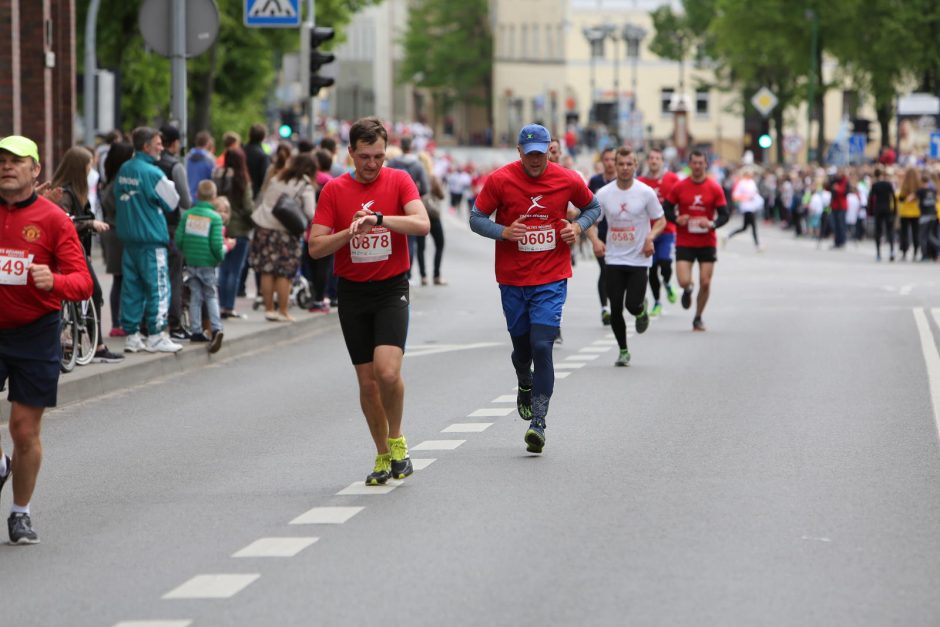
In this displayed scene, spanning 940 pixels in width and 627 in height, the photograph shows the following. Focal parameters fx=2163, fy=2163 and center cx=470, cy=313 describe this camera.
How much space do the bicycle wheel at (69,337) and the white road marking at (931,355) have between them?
20.4 ft

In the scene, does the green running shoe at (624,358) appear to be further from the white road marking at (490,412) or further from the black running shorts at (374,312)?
the black running shorts at (374,312)

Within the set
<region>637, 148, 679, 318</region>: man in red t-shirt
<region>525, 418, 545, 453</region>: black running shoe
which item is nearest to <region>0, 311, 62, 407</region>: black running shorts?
<region>525, 418, 545, 453</region>: black running shoe

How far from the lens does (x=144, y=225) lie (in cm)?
1684

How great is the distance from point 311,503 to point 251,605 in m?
2.51

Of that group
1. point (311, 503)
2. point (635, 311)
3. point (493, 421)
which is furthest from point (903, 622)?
point (635, 311)

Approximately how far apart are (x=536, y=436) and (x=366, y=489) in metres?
1.47

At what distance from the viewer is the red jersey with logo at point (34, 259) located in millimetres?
8859

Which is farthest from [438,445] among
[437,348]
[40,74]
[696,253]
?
[40,74]

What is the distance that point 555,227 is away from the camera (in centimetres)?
1200

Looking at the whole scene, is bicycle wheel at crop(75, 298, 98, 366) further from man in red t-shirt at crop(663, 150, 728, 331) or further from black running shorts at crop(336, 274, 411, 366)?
man in red t-shirt at crop(663, 150, 728, 331)

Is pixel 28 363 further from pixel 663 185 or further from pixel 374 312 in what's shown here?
pixel 663 185

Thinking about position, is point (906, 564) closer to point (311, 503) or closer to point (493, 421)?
point (311, 503)

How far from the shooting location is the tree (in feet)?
468

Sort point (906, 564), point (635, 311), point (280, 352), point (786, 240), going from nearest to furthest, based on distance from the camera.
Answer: point (906, 564) → point (635, 311) → point (280, 352) → point (786, 240)
